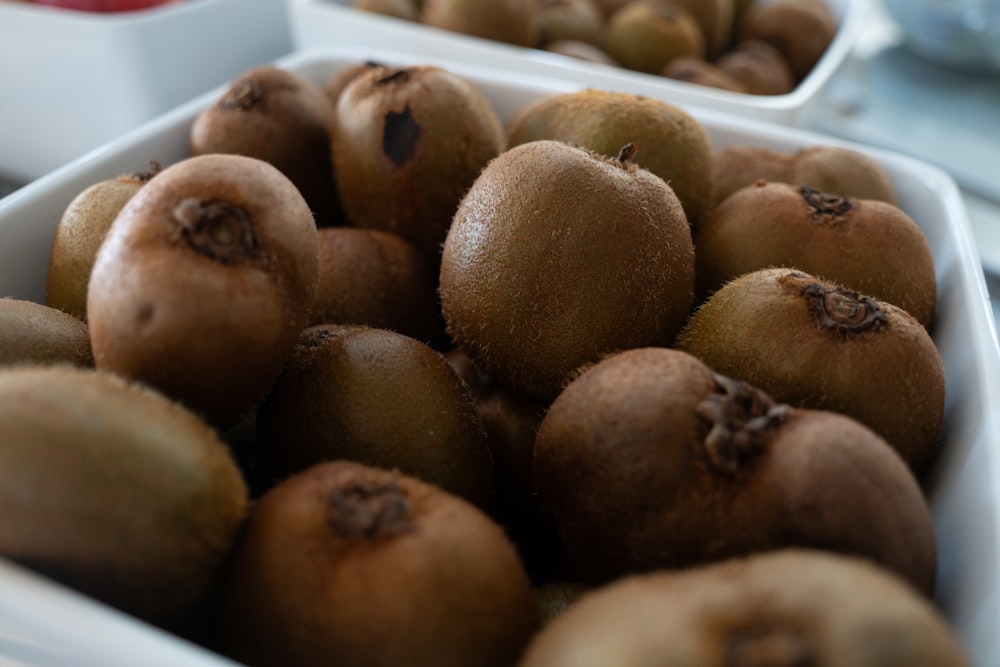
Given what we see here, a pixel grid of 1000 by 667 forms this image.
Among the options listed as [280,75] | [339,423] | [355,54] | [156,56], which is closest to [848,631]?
[339,423]

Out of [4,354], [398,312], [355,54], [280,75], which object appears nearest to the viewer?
[4,354]

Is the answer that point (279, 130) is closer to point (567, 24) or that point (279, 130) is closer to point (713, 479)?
point (713, 479)

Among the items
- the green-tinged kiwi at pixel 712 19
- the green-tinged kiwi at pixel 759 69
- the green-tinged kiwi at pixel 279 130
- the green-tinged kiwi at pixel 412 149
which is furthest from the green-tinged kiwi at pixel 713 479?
the green-tinged kiwi at pixel 712 19

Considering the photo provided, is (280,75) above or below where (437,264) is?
above

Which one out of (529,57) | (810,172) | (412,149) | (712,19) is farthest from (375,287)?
(712,19)

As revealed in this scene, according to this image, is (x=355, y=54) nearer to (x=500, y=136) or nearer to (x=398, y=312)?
(x=500, y=136)

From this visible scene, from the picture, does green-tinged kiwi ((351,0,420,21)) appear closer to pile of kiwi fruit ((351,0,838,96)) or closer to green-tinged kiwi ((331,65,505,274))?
pile of kiwi fruit ((351,0,838,96))

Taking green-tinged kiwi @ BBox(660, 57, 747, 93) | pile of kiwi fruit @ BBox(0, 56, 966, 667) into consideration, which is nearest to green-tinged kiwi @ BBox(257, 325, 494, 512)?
pile of kiwi fruit @ BBox(0, 56, 966, 667)
